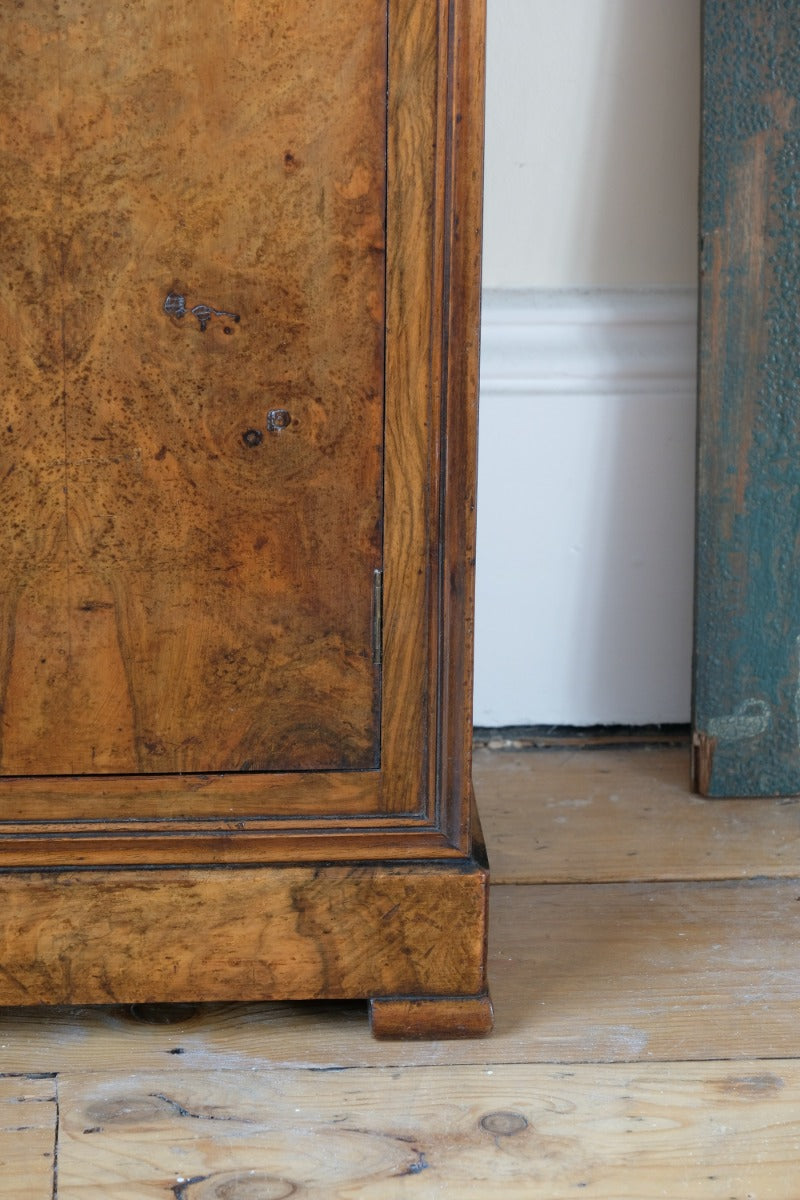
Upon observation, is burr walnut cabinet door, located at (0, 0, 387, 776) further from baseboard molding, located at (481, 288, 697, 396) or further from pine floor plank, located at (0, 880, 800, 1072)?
baseboard molding, located at (481, 288, 697, 396)

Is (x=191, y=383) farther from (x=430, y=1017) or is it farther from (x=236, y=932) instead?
(x=430, y=1017)

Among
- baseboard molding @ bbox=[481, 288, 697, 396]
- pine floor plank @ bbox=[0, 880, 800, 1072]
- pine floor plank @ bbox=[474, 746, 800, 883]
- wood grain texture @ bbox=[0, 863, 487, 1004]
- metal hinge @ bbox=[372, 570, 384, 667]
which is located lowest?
pine floor plank @ bbox=[0, 880, 800, 1072]

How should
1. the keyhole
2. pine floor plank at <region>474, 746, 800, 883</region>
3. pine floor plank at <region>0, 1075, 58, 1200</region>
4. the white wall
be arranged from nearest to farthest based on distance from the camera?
1. pine floor plank at <region>0, 1075, 58, 1200</region>
2. the keyhole
3. pine floor plank at <region>474, 746, 800, 883</region>
4. the white wall

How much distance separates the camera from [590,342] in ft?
5.33

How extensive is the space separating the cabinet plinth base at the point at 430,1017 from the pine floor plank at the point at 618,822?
0.31m

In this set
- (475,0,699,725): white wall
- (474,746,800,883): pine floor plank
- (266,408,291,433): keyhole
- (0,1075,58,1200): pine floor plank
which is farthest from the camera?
(475,0,699,725): white wall

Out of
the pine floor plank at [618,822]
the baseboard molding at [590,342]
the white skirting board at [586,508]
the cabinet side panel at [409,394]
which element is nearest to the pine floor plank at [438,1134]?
the cabinet side panel at [409,394]

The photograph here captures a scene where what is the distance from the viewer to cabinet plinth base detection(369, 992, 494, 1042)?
1.03 m

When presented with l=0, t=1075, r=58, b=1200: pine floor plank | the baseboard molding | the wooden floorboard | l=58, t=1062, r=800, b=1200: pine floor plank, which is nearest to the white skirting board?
the baseboard molding

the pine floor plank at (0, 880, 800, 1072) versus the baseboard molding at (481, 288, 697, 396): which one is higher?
the baseboard molding at (481, 288, 697, 396)

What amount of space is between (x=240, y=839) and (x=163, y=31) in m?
0.61

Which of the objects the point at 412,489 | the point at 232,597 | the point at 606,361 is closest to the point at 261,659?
the point at 232,597

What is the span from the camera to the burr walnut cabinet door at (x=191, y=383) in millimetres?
919

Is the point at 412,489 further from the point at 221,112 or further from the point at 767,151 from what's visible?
the point at 767,151
